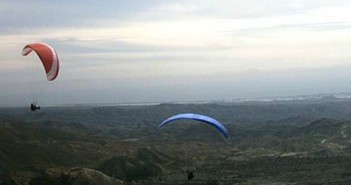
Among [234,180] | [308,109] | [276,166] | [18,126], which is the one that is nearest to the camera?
[234,180]

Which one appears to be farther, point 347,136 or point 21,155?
point 347,136

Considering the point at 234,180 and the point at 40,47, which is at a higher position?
the point at 40,47

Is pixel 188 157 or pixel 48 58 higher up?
pixel 48 58

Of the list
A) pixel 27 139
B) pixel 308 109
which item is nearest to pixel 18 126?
pixel 27 139

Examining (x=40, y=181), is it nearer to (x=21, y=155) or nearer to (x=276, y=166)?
(x=21, y=155)

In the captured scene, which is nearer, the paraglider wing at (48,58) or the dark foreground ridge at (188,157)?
the paraglider wing at (48,58)

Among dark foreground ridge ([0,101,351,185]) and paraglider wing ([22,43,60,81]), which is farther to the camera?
dark foreground ridge ([0,101,351,185])

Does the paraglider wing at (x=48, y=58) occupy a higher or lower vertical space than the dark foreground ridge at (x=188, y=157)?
higher

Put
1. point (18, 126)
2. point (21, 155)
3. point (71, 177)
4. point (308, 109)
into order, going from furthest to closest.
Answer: point (308, 109), point (18, 126), point (21, 155), point (71, 177)
